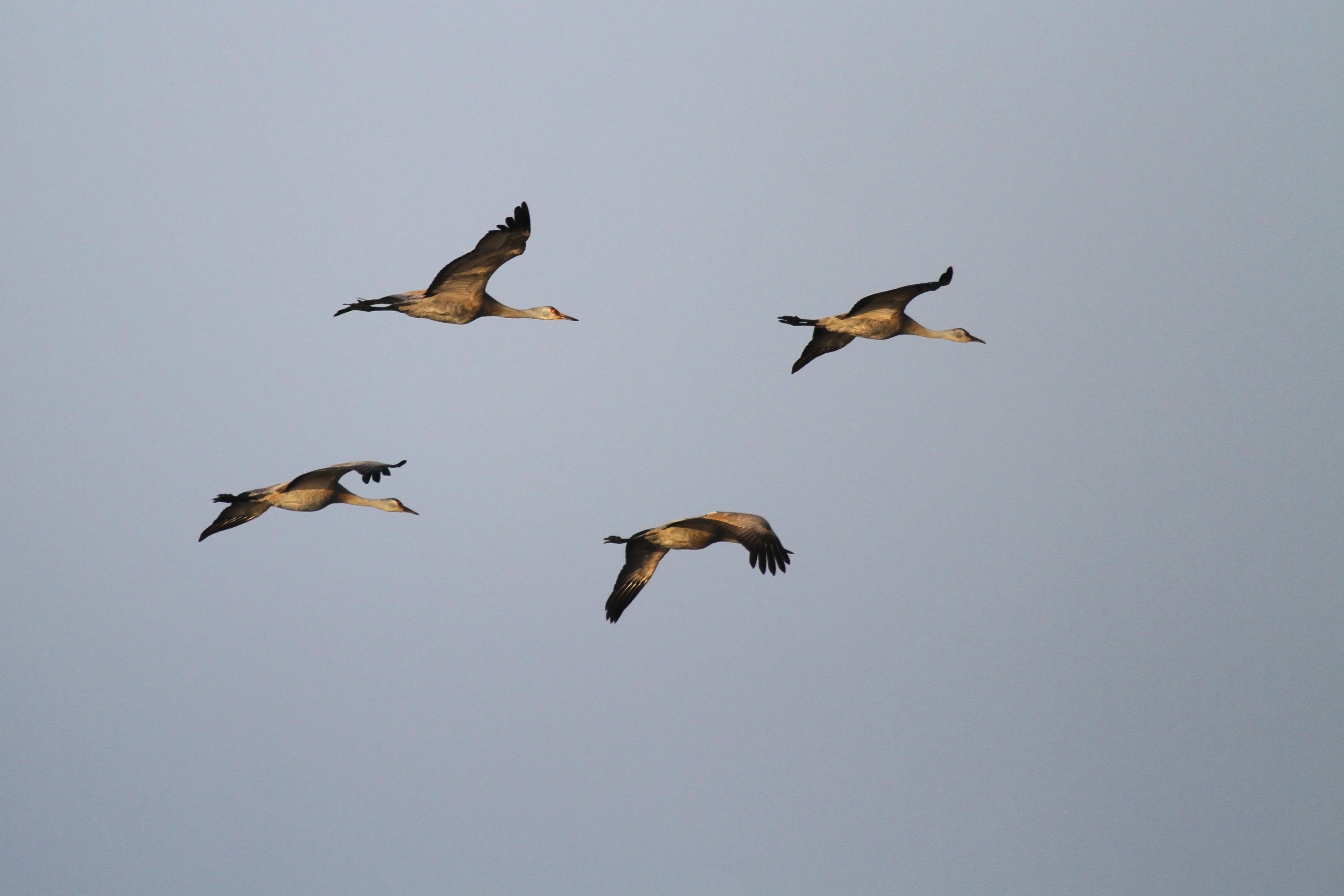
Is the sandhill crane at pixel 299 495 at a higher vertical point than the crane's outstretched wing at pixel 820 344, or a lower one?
lower

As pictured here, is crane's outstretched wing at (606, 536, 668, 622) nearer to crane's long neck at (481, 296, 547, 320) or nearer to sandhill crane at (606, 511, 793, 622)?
sandhill crane at (606, 511, 793, 622)

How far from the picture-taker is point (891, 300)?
79.0ft

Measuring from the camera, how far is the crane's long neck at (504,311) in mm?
24609

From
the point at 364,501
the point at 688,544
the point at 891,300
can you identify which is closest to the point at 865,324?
the point at 891,300

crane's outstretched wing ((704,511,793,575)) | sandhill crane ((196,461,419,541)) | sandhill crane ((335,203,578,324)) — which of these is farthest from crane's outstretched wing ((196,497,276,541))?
crane's outstretched wing ((704,511,793,575))

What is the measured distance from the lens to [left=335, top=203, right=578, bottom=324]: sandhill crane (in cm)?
2278

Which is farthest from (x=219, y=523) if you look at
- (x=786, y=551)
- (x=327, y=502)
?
(x=786, y=551)

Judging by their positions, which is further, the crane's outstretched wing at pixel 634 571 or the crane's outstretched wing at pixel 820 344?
the crane's outstretched wing at pixel 820 344

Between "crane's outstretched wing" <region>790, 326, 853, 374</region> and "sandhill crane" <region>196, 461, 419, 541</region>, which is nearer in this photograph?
"sandhill crane" <region>196, 461, 419, 541</region>

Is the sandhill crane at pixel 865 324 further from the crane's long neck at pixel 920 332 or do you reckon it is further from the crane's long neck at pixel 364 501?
the crane's long neck at pixel 364 501

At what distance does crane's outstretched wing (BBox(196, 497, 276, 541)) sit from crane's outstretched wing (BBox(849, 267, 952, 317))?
9.44 meters

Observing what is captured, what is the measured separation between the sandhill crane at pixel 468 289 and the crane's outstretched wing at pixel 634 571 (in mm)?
4840

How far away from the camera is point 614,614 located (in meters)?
21.8

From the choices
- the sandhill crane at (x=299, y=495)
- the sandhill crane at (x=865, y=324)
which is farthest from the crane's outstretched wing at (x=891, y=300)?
the sandhill crane at (x=299, y=495)
